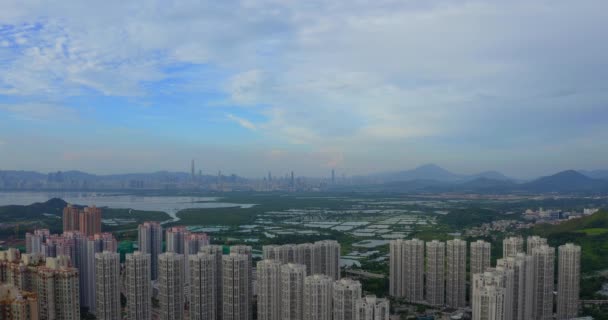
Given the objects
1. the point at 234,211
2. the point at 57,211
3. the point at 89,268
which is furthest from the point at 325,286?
the point at 234,211

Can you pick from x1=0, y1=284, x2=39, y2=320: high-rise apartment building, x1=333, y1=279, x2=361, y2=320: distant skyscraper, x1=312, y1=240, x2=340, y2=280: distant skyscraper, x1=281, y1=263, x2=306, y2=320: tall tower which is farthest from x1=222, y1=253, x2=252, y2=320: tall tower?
x1=0, y1=284, x2=39, y2=320: high-rise apartment building

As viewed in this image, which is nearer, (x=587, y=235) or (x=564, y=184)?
(x=587, y=235)

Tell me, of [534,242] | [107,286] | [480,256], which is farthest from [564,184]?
[107,286]

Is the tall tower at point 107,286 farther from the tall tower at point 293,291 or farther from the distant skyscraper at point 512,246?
the distant skyscraper at point 512,246

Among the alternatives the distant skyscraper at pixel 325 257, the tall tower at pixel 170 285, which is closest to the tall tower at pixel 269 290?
the tall tower at pixel 170 285

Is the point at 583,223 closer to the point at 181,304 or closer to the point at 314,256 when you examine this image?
the point at 314,256

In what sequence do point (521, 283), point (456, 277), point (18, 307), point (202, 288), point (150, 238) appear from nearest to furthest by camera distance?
point (18, 307), point (521, 283), point (202, 288), point (456, 277), point (150, 238)

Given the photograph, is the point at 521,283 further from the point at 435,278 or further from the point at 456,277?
the point at 435,278
